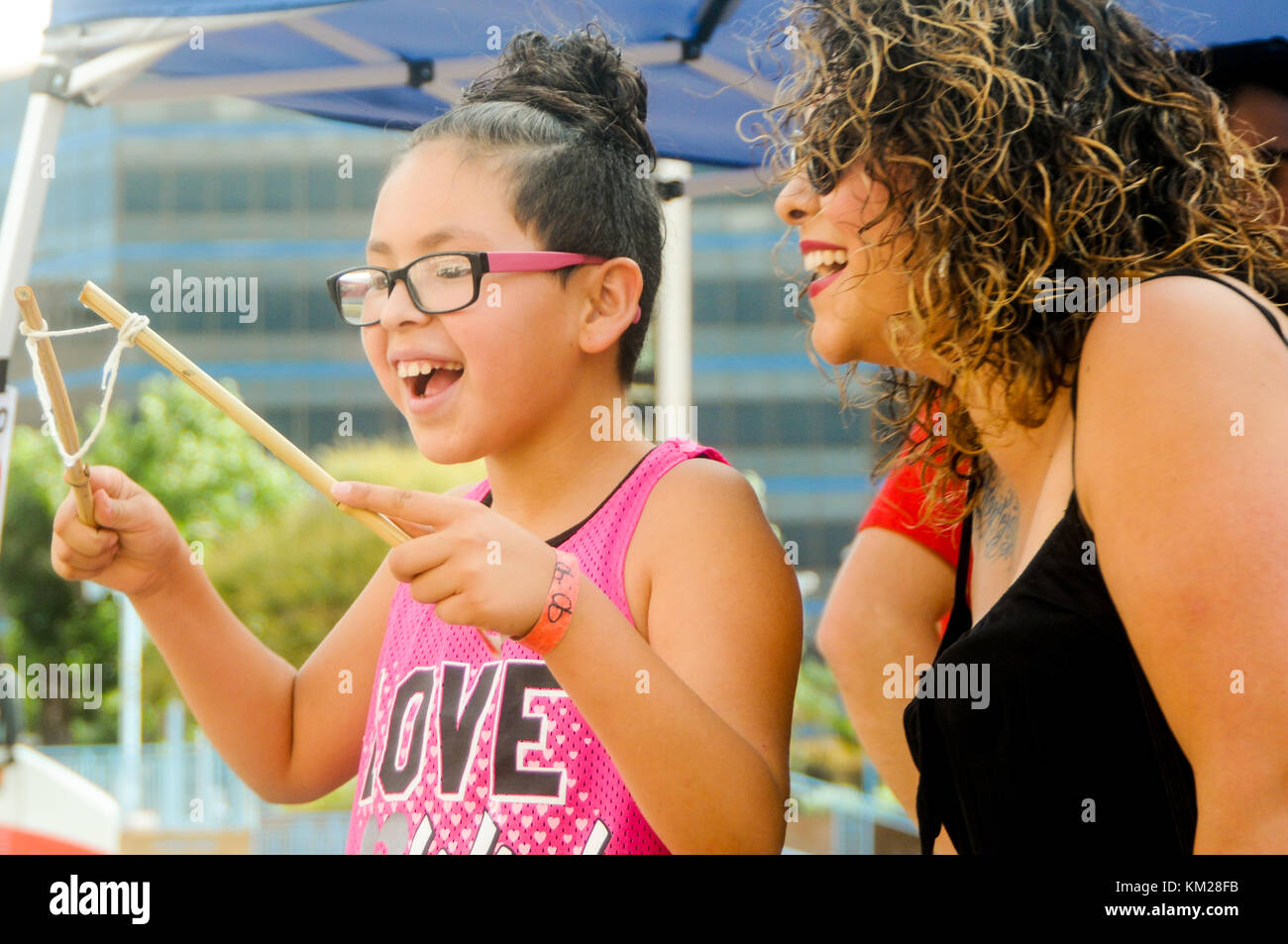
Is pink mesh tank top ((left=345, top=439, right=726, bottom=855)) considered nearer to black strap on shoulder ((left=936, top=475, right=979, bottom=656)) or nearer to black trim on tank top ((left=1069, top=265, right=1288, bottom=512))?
black strap on shoulder ((left=936, top=475, right=979, bottom=656))

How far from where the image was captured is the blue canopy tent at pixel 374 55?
75.1 inches

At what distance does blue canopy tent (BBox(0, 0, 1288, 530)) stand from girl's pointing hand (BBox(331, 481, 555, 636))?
827 millimetres

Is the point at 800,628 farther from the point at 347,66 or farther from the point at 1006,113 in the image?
the point at 347,66

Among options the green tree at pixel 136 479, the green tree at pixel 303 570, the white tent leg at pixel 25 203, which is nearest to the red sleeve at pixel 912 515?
the white tent leg at pixel 25 203

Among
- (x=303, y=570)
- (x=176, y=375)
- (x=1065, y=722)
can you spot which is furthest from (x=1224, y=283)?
(x=303, y=570)

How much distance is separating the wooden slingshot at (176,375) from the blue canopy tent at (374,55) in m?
0.54

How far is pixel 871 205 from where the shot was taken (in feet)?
5.03

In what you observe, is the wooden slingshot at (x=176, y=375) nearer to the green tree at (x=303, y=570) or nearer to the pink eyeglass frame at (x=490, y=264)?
the pink eyeglass frame at (x=490, y=264)

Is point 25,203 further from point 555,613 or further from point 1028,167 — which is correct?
point 1028,167

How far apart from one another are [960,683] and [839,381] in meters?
0.66

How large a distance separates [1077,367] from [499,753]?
782mm

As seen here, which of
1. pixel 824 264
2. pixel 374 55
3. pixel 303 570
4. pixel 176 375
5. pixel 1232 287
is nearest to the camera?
pixel 1232 287

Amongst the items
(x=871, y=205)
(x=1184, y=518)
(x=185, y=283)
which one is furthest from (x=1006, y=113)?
(x=185, y=283)

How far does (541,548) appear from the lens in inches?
51.2
